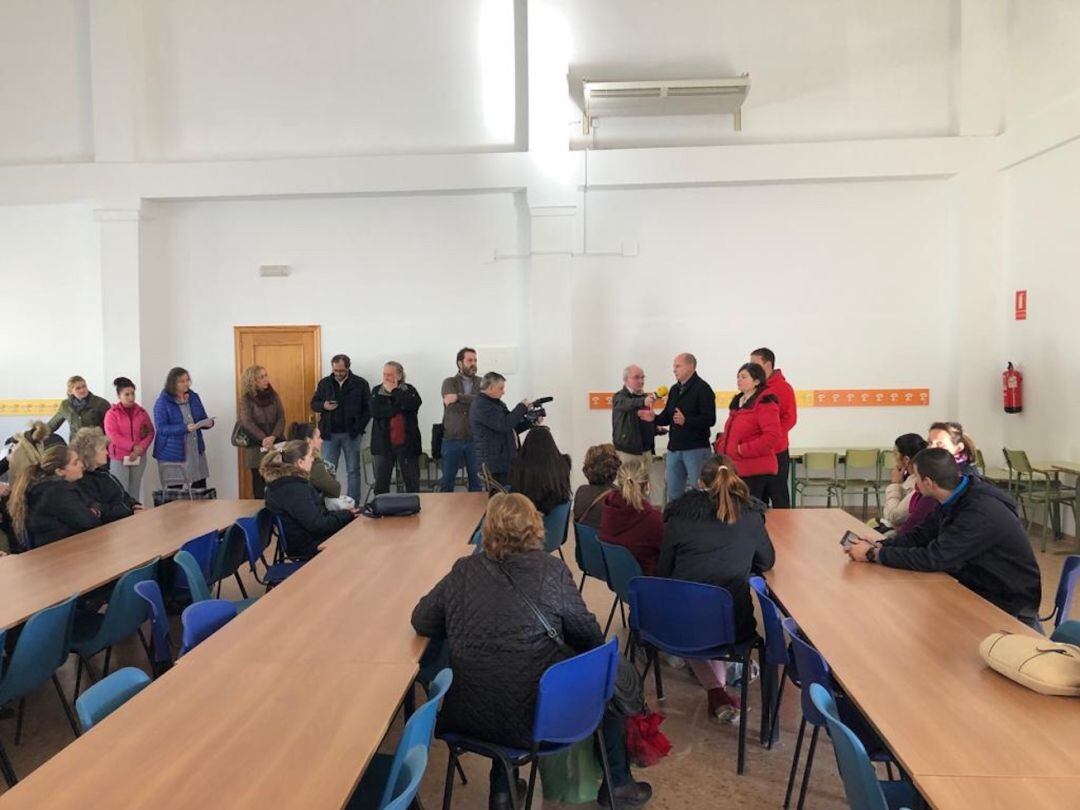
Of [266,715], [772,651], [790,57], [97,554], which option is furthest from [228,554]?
[790,57]

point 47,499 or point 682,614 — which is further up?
point 47,499

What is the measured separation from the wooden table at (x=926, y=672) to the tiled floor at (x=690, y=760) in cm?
68

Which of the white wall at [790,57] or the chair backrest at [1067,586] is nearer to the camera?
the chair backrest at [1067,586]

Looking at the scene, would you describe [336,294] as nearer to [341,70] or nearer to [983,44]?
[341,70]

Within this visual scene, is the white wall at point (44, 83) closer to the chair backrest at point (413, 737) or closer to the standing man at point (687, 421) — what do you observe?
the standing man at point (687, 421)

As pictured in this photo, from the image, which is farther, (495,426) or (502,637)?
(495,426)

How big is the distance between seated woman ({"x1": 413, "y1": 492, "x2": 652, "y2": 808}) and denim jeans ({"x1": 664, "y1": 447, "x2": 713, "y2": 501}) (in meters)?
3.74

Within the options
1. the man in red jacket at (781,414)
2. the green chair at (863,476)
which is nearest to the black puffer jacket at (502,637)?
the man in red jacket at (781,414)

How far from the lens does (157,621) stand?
3.07 m

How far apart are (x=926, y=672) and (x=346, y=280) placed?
701 centimetres

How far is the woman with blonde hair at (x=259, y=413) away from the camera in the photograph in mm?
7336

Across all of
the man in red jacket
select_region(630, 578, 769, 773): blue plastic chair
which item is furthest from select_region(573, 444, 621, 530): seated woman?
the man in red jacket

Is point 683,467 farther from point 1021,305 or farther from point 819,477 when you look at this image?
point 1021,305

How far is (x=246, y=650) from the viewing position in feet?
7.97
